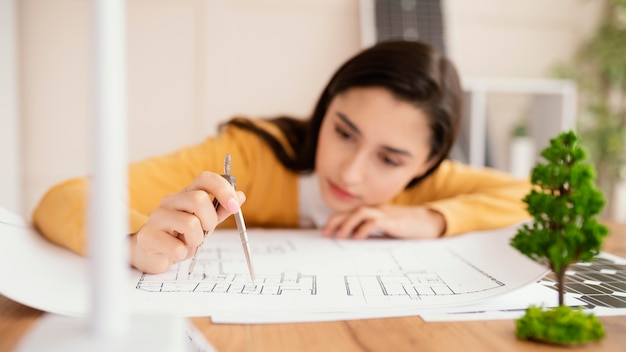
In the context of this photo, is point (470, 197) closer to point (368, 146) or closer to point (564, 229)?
point (368, 146)

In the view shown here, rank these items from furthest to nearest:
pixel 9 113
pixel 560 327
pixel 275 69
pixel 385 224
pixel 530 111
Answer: pixel 530 111, pixel 275 69, pixel 9 113, pixel 385 224, pixel 560 327

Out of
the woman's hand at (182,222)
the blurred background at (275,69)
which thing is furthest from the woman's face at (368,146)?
the blurred background at (275,69)

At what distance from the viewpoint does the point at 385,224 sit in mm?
775

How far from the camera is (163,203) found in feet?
1.54

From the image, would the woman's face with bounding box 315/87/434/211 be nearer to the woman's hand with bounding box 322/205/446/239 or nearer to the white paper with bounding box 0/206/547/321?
the woman's hand with bounding box 322/205/446/239

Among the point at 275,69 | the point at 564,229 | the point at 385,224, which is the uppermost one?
the point at 275,69

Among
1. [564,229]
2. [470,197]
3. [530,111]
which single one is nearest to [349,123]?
[470,197]

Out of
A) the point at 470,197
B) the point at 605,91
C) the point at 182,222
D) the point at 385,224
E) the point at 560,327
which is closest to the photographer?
the point at 560,327

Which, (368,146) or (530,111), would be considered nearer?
(368,146)

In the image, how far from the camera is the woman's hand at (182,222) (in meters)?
0.42

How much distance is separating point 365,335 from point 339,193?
0.51 metres

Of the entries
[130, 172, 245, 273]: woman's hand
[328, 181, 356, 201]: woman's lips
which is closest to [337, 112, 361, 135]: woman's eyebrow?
[328, 181, 356, 201]: woman's lips

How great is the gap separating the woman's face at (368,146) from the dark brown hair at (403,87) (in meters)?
0.02

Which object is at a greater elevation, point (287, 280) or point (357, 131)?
point (357, 131)
